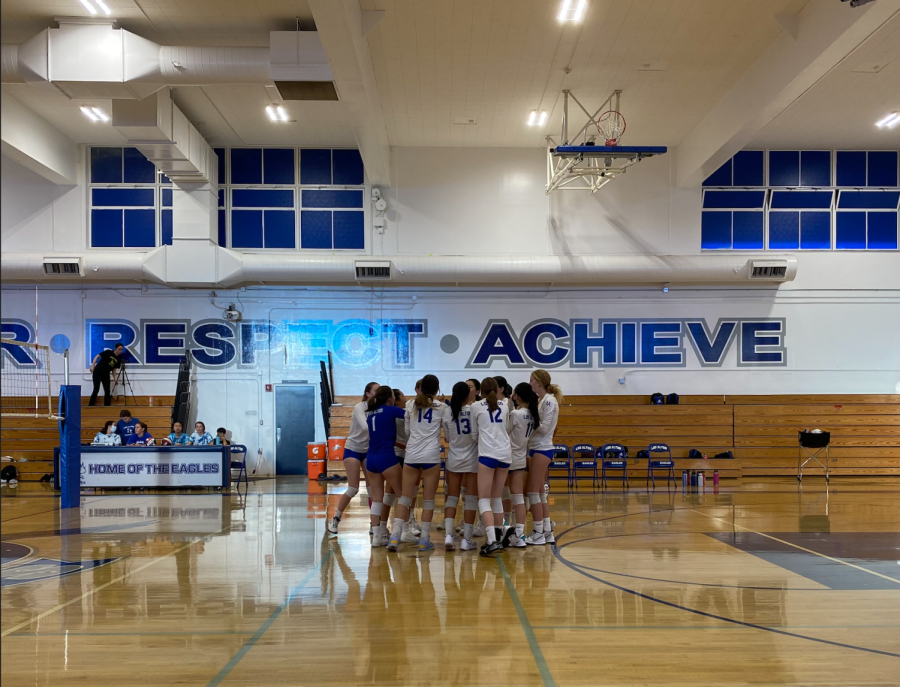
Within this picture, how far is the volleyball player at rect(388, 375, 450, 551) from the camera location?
8242 millimetres

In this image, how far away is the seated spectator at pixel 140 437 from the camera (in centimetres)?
1628

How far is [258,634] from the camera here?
5273 mm

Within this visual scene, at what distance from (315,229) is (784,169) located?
12195 mm

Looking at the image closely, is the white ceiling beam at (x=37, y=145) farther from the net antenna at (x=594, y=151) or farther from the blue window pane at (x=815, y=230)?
the blue window pane at (x=815, y=230)

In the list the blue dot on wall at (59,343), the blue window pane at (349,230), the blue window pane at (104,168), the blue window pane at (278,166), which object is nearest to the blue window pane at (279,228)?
the blue window pane at (278,166)

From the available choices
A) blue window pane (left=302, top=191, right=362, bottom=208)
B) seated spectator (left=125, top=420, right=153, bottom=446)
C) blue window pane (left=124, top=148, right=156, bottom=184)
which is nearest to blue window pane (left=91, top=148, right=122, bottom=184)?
blue window pane (left=124, top=148, right=156, bottom=184)

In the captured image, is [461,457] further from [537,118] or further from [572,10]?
[537,118]

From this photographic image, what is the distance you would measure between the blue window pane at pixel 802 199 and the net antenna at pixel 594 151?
4.31 m

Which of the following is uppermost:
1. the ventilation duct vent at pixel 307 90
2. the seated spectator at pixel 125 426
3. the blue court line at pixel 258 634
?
the ventilation duct vent at pixel 307 90

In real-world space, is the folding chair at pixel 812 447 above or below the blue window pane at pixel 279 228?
below

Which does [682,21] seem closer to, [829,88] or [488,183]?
[829,88]

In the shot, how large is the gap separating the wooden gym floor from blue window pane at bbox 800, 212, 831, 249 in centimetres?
1025

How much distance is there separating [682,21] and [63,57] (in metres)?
10.3

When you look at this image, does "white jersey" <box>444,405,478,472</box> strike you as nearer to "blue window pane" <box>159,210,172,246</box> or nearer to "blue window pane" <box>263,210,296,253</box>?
"blue window pane" <box>263,210,296,253</box>
